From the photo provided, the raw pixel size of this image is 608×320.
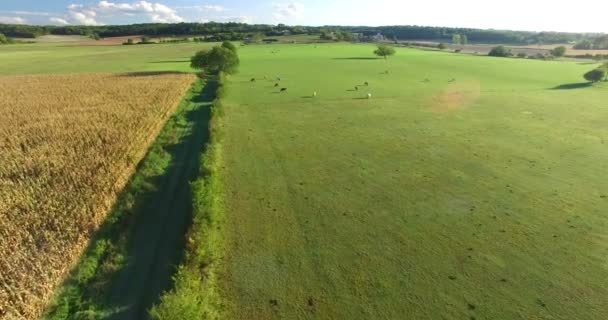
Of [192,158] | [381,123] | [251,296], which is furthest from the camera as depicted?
[381,123]

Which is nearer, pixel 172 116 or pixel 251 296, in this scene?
pixel 251 296

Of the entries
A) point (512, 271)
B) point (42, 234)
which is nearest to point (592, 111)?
point (512, 271)

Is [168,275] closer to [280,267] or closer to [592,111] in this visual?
[280,267]

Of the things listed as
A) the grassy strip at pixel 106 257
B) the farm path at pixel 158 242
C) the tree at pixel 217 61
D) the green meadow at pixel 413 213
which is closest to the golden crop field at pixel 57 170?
the grassy strip at pixel 106 257

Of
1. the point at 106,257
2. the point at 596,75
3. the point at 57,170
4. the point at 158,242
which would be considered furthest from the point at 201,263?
the point at 596,75

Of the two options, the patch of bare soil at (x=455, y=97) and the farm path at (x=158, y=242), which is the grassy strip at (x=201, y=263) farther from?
the patch of bare soil at (x=455, y=97)
